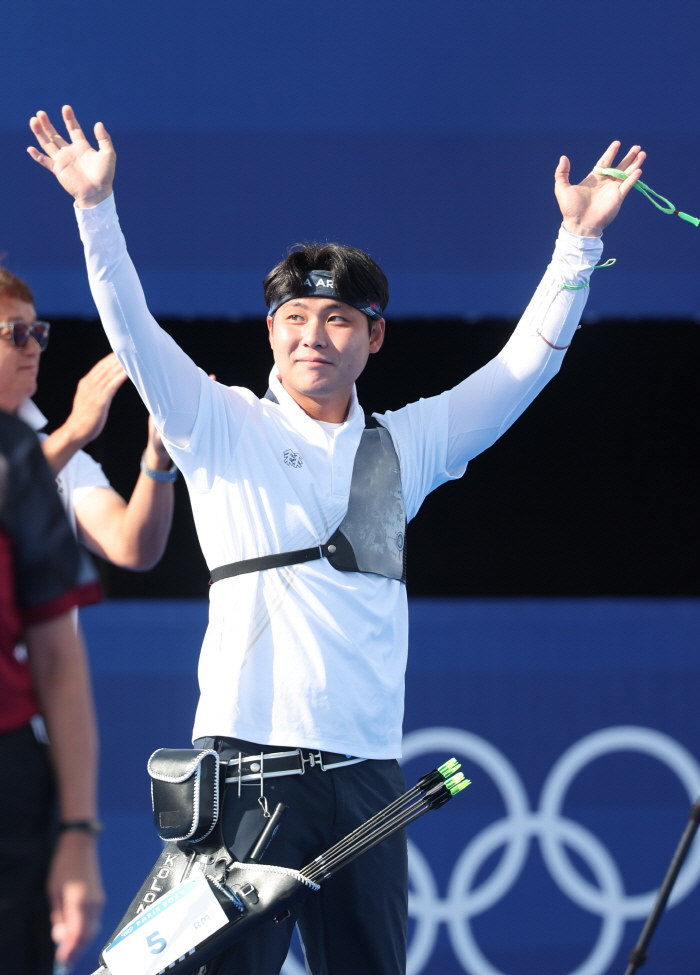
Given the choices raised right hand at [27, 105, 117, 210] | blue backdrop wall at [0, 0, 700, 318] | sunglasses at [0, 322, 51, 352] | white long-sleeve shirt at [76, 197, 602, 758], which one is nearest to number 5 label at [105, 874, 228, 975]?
white long-sleeve shirt at [76, 197, 602, 758]

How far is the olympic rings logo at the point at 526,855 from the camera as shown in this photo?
3.57 meters

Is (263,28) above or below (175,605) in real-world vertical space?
above

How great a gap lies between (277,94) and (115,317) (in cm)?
175

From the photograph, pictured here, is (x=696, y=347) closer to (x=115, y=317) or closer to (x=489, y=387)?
(x=489, y=387)

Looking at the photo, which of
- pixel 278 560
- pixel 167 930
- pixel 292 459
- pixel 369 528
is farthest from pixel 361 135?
pixel 167 930

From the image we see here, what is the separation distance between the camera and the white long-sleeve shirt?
2205 millimetres

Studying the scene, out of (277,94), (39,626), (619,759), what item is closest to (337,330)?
(39,626)

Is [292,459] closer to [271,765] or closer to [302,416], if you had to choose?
[302,416]

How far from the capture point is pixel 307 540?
231cm

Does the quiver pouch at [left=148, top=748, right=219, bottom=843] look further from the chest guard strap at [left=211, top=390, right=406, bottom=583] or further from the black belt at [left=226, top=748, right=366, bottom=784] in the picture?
the chest guard strap at [left=211, top=390, right=406, bottom=583]

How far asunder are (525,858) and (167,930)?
180 cm

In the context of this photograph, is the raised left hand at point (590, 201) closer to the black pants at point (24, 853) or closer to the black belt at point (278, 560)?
the black belt at point (278, 560)

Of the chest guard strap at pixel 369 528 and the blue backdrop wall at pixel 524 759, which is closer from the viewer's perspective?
the chest guard strap at pixel 369 528

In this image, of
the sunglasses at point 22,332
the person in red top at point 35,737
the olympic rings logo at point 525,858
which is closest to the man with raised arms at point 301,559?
the sunglasses at point 22,332
